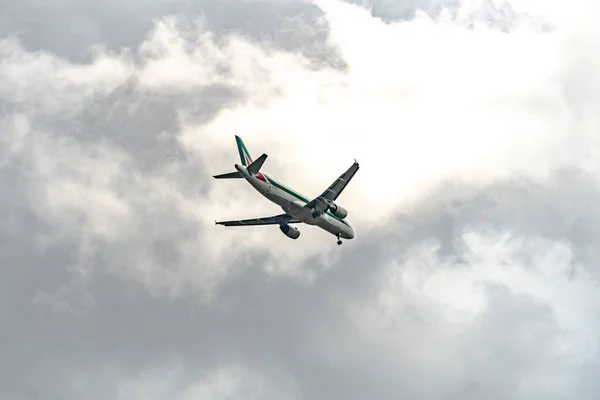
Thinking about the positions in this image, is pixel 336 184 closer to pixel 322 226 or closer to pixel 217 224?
pixel 322 226

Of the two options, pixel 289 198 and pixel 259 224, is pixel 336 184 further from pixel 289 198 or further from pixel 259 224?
pixel 259 224

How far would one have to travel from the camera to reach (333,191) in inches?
4867

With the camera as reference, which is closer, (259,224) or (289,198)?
(289,198)

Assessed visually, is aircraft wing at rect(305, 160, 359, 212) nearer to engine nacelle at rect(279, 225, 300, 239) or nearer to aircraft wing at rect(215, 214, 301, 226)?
aircraft wing at rect(215, 214, 301, 226)

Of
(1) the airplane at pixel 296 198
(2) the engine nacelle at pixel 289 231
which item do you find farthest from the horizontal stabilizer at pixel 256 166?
(2) the engine nacelle at pixel 289 231

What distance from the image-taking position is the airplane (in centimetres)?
Result: 12231

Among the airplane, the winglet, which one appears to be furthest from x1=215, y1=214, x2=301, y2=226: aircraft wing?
the winglet

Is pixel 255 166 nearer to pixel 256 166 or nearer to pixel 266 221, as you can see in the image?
pixel 256 166

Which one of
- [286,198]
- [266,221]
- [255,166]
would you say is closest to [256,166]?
[255,166]

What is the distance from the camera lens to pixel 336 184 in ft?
402

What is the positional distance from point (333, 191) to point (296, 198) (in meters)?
6.81

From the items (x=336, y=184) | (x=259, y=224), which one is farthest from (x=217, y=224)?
(x=336, y=184)

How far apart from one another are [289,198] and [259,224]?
13016 millimetres

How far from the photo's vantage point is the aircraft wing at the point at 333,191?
121m
